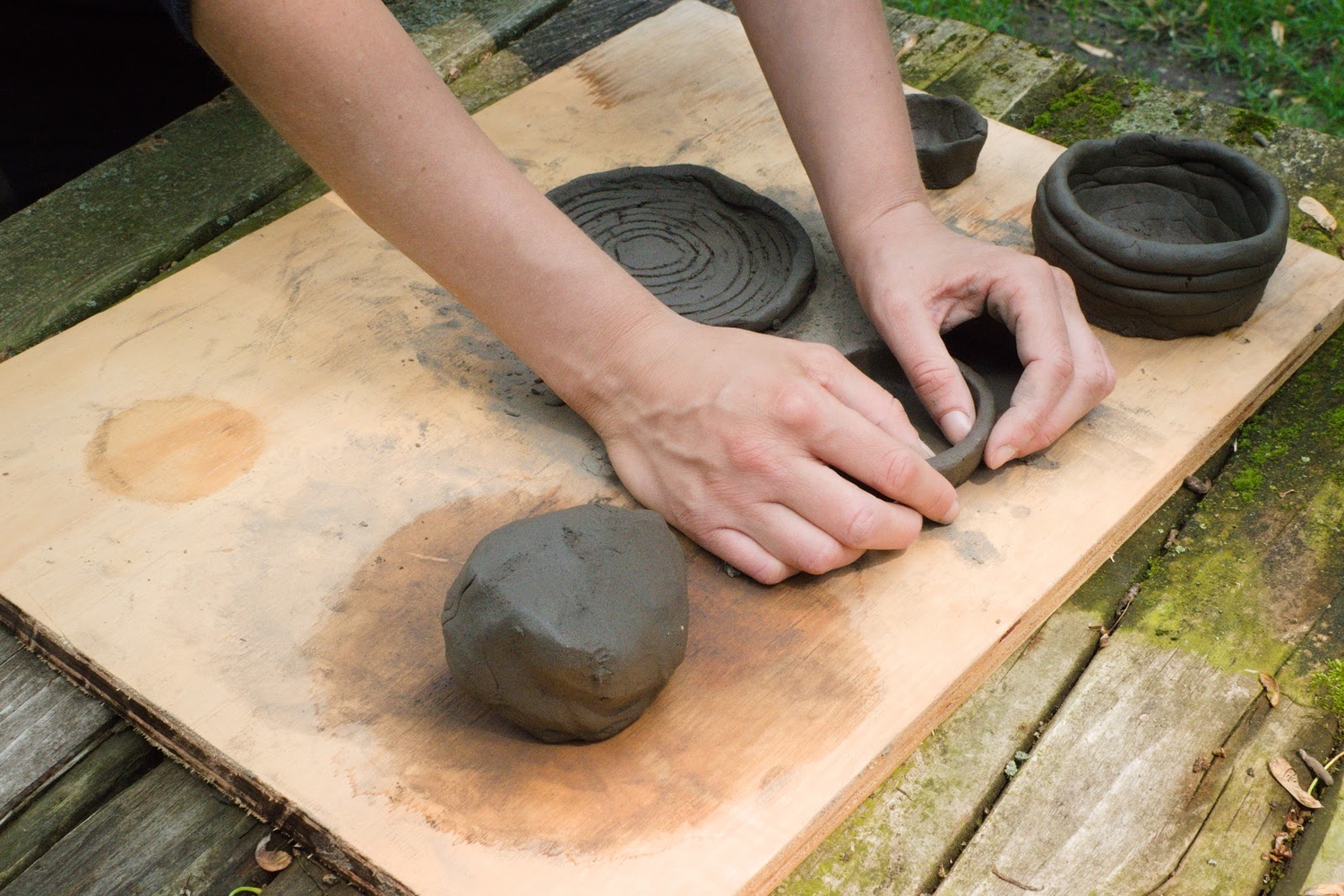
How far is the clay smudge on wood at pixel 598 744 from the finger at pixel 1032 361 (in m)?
0.34

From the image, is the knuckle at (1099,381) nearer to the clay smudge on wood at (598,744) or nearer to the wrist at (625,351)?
the clay smudge on wood at (598,744)

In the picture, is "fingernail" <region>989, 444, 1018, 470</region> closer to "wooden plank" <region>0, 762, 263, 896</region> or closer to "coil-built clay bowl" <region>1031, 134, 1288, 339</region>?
"coil-built clay bowl" <region>1031, 134, 1288, 339</region>

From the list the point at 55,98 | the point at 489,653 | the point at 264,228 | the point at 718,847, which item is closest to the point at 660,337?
the point at 489,653

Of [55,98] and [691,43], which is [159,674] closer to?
[55,98]

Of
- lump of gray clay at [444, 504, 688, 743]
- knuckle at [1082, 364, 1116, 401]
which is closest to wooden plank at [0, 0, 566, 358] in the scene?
lump of gray clay at [444, 504, 688, 743]

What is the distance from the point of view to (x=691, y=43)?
3.05 meters

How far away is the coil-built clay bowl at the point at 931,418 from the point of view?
193 centimetres

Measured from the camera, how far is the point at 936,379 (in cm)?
200

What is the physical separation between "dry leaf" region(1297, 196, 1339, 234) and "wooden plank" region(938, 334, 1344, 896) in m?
0.68

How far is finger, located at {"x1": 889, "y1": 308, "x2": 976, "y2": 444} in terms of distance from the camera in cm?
198

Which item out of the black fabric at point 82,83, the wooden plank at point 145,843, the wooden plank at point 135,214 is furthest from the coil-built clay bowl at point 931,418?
the black fabric at point 82,83

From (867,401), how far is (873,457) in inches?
5.1

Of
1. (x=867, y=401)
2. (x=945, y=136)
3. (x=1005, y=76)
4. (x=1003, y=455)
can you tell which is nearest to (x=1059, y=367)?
(x=1003, y=455)

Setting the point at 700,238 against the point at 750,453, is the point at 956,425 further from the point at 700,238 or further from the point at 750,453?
the point at 700,238
